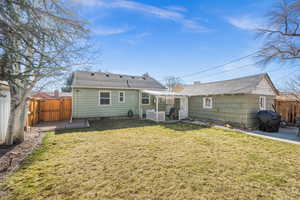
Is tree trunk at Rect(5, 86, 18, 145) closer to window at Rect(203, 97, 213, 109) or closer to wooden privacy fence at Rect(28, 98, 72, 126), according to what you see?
wooden privacy fence at Rect(28, 98, 72, 126)

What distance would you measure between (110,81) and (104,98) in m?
1.92

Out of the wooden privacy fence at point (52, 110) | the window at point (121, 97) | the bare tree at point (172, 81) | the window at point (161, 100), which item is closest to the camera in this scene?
the wooden privacy fence at point (52, 110)

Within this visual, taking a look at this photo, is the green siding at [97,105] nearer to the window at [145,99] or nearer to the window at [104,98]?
the window at [104,98]

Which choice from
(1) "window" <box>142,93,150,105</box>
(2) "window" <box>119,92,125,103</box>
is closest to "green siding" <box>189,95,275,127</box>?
(1) "window" <box>142,93,150,105</box>

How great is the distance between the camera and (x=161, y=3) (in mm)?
7281

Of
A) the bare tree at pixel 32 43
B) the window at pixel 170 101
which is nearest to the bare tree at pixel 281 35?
the window at pixel 170 101

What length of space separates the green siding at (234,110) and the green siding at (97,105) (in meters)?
6.18

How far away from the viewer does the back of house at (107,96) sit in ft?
34.3

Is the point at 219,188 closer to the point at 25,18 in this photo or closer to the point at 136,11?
the point at 25,18

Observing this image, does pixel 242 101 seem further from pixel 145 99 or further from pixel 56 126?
pixel 56 126

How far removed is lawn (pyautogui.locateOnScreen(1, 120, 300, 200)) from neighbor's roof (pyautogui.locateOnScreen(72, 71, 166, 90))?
6.73 meters

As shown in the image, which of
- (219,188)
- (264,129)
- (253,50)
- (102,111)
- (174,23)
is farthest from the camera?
(253,50)

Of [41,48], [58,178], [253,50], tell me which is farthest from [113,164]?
[253,50]

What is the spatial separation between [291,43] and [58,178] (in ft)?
57.8
